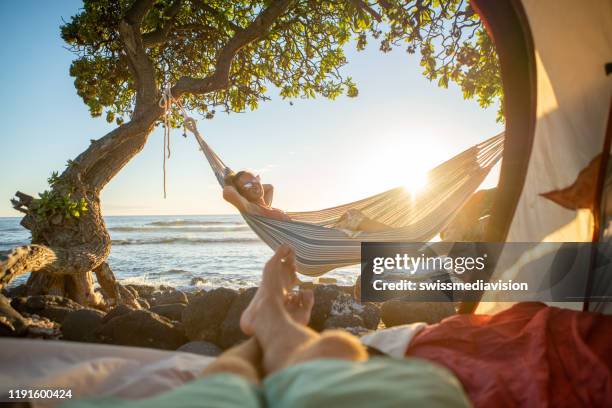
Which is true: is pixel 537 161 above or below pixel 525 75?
below

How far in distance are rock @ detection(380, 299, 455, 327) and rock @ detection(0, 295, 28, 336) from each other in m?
2.27

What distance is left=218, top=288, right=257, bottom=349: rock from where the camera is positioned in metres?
2.12

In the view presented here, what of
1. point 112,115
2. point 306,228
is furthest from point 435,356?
point 112,115

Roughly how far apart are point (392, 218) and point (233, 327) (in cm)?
127

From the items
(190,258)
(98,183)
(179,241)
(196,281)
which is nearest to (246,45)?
(98,183)

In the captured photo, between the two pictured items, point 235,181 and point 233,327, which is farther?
point 235,181

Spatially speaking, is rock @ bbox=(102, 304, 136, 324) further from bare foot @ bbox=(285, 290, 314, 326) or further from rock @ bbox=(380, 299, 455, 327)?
rock @ bbox=(380, 299, 455, 327)

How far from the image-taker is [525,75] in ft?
3.67

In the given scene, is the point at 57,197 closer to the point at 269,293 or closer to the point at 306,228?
the point at 306,228

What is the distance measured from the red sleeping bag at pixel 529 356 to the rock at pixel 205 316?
164cm

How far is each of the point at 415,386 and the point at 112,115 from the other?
5061mm

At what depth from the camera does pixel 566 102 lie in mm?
1092

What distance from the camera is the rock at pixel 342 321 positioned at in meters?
2.19

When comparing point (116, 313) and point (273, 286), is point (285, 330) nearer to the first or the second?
point (273, 286)
